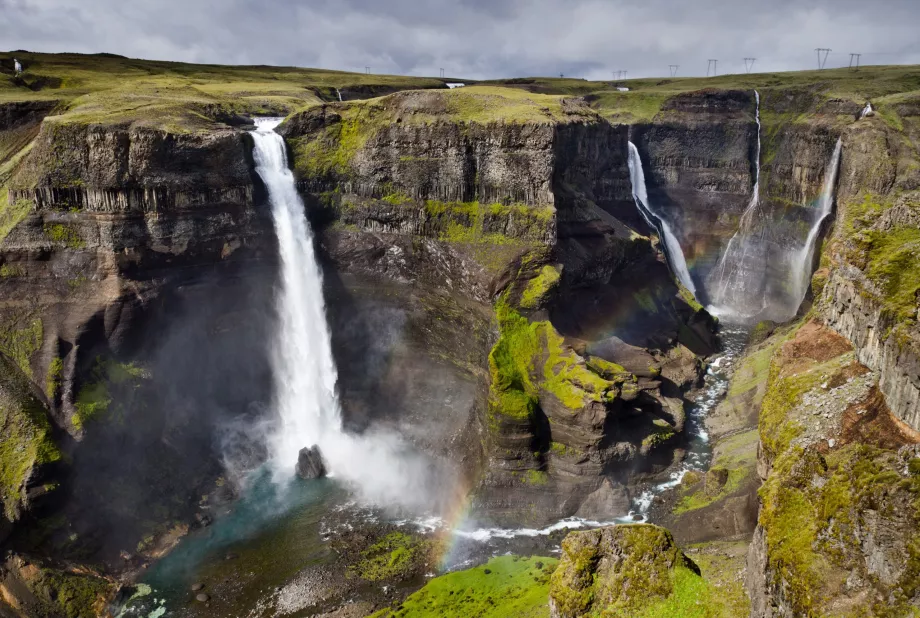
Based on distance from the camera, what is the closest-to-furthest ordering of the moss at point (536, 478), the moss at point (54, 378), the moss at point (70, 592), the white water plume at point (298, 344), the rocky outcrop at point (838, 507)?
the rocky outcrop at point (838, 507) → the moss at point (70, 592) → the moss at point (54, 378) → the moss at point (536, 478) → the white water plume at point (298, 344)

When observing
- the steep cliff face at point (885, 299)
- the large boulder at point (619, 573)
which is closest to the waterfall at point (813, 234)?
the steep cliff face at point (885, 299)

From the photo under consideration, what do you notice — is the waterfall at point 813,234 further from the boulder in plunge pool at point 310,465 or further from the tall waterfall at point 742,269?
the boulder in plunge pool at point 310,465

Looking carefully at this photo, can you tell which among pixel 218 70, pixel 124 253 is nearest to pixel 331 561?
pixel 124 253

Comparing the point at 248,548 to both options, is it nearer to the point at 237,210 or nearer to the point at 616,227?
the point at 237,210

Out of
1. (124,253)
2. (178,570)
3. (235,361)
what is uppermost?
(124,253)

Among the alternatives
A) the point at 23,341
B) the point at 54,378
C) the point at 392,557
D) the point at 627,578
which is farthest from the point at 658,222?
the point at 23,341

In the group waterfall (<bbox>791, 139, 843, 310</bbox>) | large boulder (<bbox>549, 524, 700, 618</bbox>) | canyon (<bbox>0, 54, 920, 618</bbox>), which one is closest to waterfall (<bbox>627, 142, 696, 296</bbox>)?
waterfall (<bbox>791, 139, 843, 310</bbox>)
